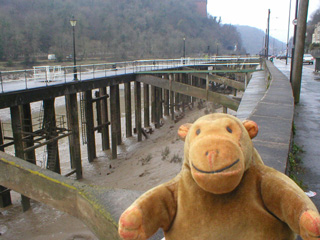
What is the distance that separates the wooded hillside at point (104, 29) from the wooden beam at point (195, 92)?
41455mm

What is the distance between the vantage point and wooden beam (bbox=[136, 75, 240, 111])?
11.5m

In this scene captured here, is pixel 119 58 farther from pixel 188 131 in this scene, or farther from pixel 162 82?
pixel 188 131

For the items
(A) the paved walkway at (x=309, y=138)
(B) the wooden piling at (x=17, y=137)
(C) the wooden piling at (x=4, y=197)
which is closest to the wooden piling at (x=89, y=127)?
(B) the wooden piling at (x=17, y=137)

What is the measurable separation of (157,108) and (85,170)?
310 inches

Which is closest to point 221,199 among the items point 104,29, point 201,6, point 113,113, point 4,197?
point 4,197

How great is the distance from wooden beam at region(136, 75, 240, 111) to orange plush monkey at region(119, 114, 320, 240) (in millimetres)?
9445

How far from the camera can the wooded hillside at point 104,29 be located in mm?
70225

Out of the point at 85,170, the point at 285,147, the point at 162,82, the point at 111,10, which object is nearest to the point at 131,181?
the point at 85,170

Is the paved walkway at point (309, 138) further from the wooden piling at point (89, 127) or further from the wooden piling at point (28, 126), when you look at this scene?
the wooden piling at point (89, 127)

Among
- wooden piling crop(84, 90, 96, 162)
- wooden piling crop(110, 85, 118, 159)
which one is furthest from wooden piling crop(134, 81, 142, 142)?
wooden piling crop(84, 90, 96, 162)

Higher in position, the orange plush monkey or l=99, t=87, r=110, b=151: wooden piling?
the orange plush monkey

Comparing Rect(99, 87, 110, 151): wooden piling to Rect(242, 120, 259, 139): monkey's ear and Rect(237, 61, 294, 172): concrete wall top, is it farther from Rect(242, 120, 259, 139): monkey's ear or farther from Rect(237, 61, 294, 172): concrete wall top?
Rect(242, 120, 259, 139): monkey's ear

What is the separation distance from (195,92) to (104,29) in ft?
312

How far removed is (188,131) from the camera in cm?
182
